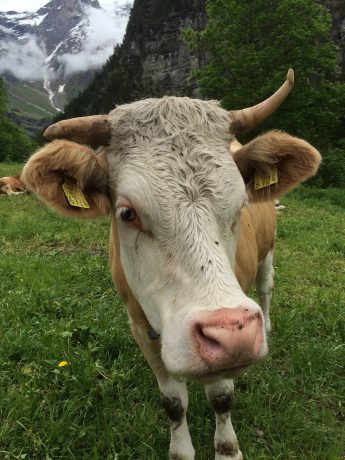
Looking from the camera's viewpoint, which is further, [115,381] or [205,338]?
[115,381]

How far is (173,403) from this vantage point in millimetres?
3459

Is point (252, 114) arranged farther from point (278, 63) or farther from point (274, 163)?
point (278, 63)

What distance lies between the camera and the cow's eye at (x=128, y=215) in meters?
2.62

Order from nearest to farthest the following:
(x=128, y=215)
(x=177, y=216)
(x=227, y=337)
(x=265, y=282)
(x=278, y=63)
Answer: (x=227, y=337) < (x=177, y=216) < (x=128, y=215) < (x=265, y=282) < (x=278, y=63)

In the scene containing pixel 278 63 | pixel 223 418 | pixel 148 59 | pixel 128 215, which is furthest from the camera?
pixel 148 59

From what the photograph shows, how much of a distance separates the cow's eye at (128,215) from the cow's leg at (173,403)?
45.8 inches

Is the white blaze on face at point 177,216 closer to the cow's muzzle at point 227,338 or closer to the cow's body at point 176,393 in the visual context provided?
the cow's muzzle at point 227,338

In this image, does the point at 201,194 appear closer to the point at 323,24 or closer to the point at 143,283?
the point at 143,283

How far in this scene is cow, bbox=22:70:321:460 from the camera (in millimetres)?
2115

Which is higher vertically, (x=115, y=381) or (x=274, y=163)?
(x=274, y=163)

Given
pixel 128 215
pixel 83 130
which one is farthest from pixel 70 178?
pixel 128 215

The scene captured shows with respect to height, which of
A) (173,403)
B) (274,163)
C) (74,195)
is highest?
(74,195)

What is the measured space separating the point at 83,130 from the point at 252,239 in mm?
2110

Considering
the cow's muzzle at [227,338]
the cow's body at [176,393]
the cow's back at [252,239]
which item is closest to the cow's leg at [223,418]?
the cow's body at [176,393]
